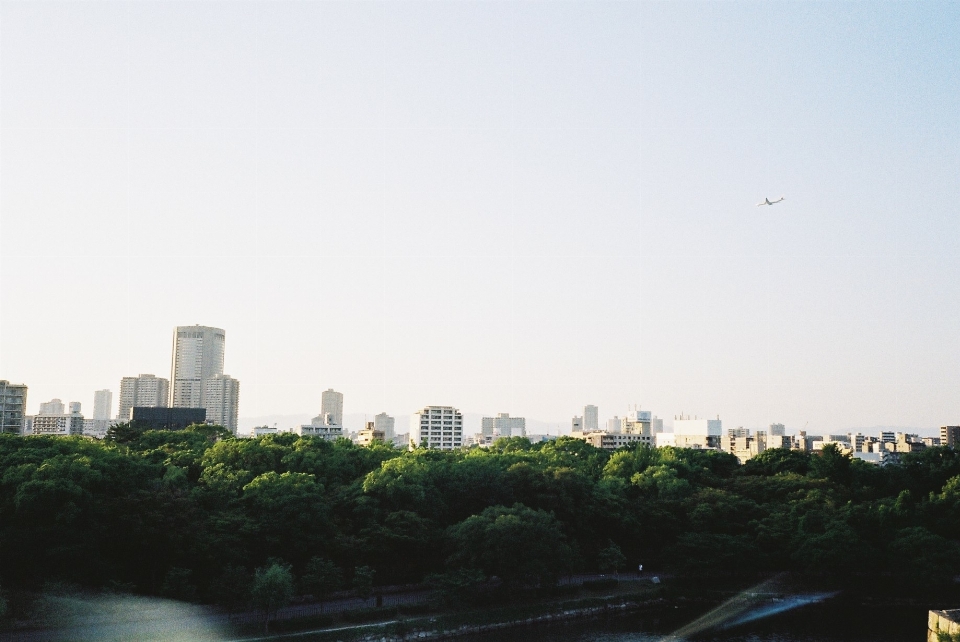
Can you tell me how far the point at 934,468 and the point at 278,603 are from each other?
48221mm

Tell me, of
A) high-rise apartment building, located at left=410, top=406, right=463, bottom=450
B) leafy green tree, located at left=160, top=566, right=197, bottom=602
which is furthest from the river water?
high-rise apartment building, located at left=410, top=406, right=463, bottom=450

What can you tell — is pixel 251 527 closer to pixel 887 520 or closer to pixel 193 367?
pixel 887 520

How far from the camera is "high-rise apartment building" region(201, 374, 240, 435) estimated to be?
181413 mm

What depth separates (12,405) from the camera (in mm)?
82875

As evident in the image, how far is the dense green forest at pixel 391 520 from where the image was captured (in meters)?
32.4

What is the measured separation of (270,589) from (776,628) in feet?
71.6

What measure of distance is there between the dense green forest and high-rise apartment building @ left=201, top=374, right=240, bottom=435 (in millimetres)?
Answer: 129063

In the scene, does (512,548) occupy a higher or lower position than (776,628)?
higher

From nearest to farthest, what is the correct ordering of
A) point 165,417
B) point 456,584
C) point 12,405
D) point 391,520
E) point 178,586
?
point 178,586 → point 456,584 → point 391,520 → point 12,405 → point 165,417

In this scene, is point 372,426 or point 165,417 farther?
point 372,426

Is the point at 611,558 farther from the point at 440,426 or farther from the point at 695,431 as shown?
the point at 695,431

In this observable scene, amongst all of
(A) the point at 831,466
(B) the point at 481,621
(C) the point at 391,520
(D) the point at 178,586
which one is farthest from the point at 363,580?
(A) the point at 831,466

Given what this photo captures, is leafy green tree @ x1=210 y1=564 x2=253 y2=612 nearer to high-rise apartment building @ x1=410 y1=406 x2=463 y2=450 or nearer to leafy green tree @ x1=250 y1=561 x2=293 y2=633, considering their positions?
leafy green tree @ x1=250 y1=561 x2=293 y2=633

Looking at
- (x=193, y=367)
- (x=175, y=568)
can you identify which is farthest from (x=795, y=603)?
(x=193, y=367)
